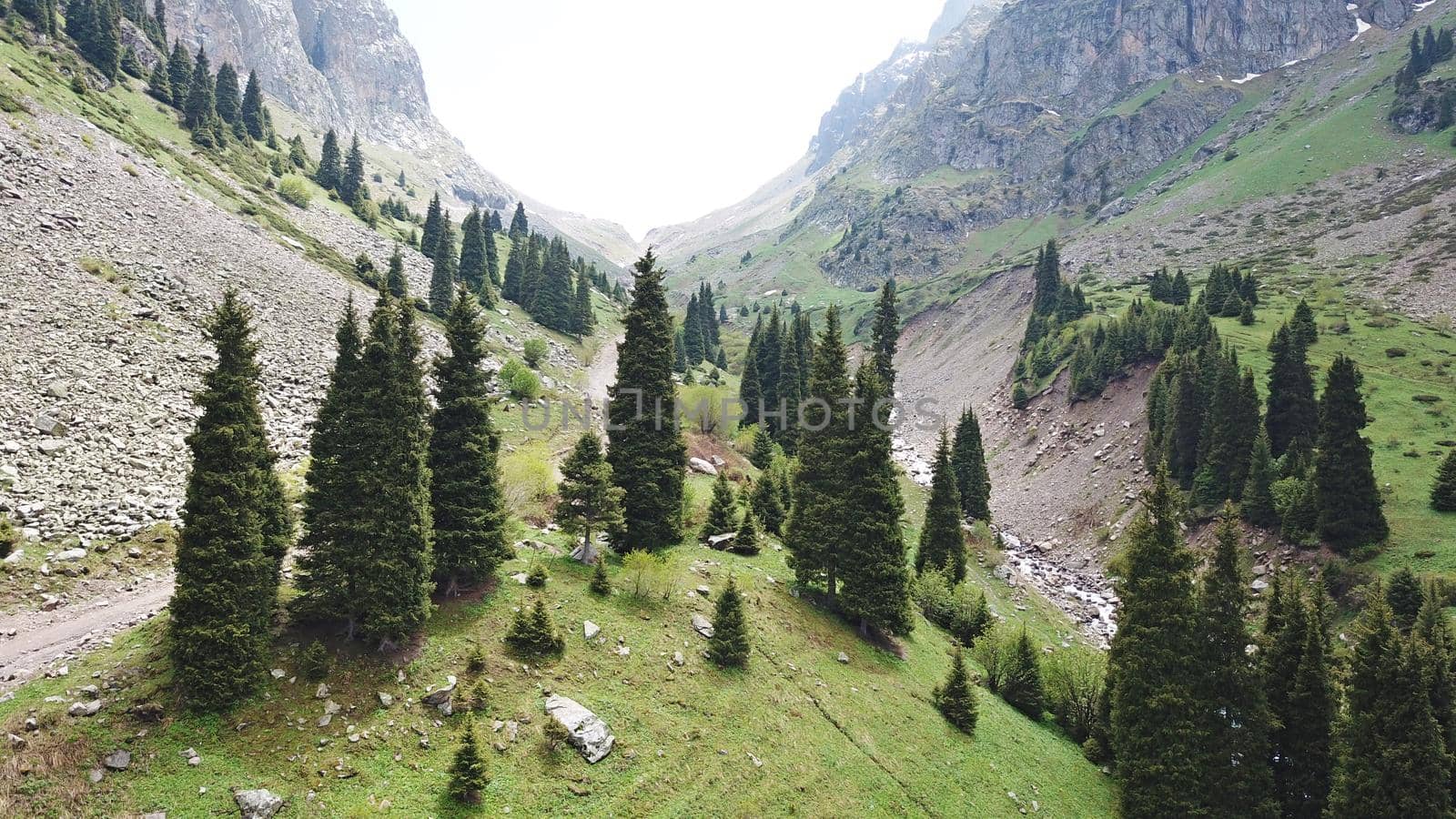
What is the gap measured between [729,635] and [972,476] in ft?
191

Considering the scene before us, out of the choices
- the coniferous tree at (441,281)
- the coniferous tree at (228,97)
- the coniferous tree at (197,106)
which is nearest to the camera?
the coniferous tree at (441,281)

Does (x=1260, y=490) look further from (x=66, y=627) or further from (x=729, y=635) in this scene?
(x=66, y=627)

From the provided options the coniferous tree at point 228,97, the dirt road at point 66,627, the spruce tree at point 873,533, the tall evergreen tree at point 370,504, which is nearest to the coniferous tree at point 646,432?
the spruce tree at point 873,533

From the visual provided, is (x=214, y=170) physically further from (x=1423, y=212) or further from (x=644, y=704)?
(x=1423, y=212)

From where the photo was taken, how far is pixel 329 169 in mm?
121812

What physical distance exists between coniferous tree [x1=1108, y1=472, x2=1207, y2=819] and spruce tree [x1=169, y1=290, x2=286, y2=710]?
3438cm

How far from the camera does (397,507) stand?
23922 millimetres

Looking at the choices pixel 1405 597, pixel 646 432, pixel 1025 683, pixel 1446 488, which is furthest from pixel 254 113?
pixel 1446 488

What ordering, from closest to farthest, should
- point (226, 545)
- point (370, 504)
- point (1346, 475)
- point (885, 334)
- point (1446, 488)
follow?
1. point (226, 545)
2. point (370, 504)
3. point (1446, 488)
4. point (1346, 475)
5. point (885, 334)

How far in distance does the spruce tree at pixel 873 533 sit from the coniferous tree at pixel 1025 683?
7186 millimetres

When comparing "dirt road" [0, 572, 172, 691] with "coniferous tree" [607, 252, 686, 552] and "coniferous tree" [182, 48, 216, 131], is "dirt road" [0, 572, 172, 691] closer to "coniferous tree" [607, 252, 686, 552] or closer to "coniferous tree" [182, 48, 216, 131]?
"coniferous tree" [607, 252, 686, 552]

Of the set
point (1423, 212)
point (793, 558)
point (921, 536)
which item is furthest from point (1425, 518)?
point (1423, 212)

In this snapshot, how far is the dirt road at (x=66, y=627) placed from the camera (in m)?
20.6

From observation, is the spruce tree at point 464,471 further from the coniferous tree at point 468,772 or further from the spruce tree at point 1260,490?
the spruce tree at point 1260,490
